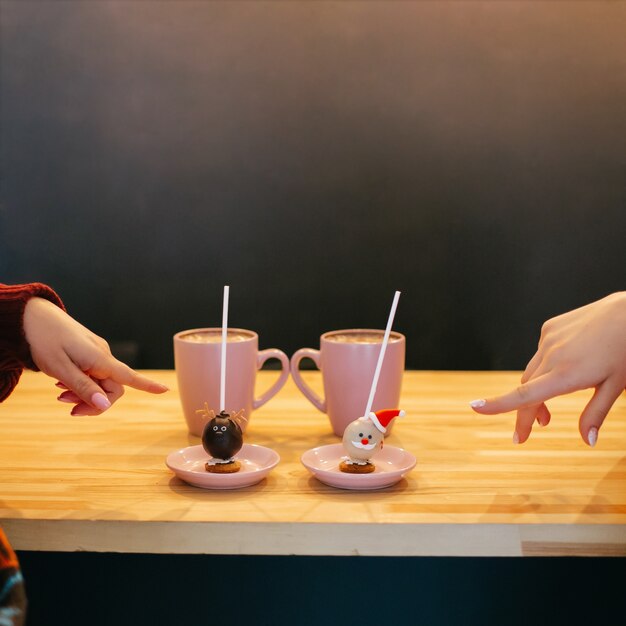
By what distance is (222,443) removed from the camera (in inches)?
34.1

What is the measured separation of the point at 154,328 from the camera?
1.57m

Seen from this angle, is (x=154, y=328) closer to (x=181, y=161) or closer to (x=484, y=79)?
(x=181, y=161)

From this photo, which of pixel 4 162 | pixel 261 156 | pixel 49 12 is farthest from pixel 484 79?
pixel 4 162

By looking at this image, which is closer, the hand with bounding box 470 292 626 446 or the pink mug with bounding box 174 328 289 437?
the hand with bounding box 470 292 626 446

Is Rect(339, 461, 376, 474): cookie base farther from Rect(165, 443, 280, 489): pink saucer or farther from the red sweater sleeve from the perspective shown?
the red sweater sleeve

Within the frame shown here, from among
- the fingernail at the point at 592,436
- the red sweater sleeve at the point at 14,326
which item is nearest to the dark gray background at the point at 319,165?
the red sweater sleeve at the point at 14,326

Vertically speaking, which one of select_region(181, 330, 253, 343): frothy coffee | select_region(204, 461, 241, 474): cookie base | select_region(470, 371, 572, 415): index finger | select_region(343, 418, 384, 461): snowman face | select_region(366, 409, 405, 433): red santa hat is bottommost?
select_region(204, 461, 241, 474): cookie base

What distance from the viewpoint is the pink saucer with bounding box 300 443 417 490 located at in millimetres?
833

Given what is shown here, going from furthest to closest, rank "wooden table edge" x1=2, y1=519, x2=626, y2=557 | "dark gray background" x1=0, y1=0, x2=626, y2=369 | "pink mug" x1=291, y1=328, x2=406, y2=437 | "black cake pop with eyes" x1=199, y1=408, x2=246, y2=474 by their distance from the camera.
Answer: "dark gray background" x1=0, y1=0, x2=626, y2=369
"pink mug" x1=291, y1=328, x2=406, y2=437
"black cake pop with eyes" x1=199, y1=408, x2=246, y2=474
"wooden table edge" x1=2, y1=519, x2=626, y2=557

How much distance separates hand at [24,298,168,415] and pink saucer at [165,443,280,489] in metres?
0.09

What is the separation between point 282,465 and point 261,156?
2.43ft

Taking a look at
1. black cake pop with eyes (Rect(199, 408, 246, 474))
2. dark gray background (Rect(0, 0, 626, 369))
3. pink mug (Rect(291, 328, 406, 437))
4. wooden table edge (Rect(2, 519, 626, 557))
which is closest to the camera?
wooden table edge (Rect(2, 519, 626, 557))

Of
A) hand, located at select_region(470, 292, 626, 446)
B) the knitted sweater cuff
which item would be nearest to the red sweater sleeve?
the knitted sweater cuff

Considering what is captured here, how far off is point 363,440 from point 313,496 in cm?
8
